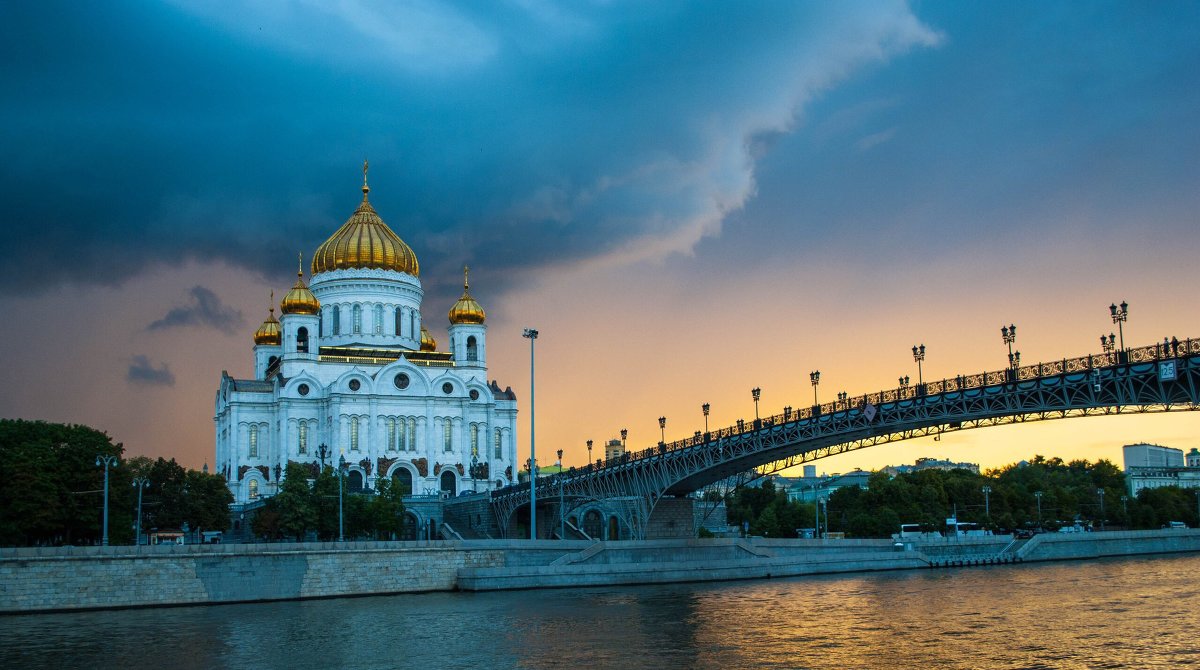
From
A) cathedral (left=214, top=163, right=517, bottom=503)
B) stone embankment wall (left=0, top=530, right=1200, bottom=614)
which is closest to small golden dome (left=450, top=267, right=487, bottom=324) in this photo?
cathedral (left=214, top=163, right=517, bottom=503)

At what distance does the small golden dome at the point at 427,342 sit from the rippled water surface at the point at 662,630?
54.4m

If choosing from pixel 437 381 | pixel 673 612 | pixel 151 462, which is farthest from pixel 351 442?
pixel 673 612

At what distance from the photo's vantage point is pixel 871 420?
56969mm

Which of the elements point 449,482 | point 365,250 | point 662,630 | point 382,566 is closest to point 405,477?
point 449,482

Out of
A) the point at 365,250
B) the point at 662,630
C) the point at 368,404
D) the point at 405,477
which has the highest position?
the point at 365,250

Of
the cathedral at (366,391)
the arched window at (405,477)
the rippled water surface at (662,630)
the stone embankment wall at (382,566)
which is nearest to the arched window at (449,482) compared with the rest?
the cathedral at (366,391)

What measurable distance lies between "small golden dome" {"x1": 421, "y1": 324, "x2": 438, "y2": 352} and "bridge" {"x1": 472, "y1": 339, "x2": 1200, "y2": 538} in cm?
2550

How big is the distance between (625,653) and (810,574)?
3259cm

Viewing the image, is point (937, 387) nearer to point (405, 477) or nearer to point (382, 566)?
point (382, 566)

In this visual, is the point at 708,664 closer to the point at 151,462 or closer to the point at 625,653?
the point at 625,653

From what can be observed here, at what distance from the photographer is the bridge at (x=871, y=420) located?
45812mm

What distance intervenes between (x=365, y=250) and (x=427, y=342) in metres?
10.8

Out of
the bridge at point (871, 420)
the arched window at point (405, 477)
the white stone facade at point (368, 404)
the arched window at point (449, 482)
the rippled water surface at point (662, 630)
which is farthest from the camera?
the arched window at point (449, 482)

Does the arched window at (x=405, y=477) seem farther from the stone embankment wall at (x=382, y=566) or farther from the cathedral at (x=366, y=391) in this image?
the stone embankment wall at (x=382, y=566)
